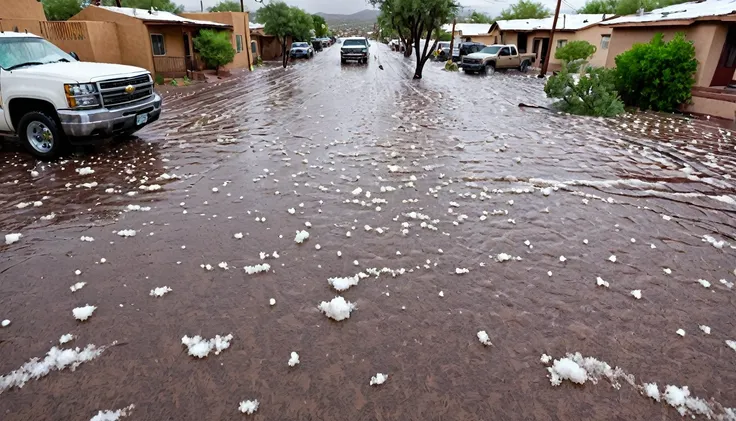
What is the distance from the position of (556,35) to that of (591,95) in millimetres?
21750

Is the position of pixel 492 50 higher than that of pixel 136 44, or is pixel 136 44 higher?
pixel 136 44

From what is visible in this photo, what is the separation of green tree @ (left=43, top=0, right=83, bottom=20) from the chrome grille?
3711 cm

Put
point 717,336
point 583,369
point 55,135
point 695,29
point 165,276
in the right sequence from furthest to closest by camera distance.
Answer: point 695,29 < point 55,135 < point 165,276 < point 717,336 < point 583,369

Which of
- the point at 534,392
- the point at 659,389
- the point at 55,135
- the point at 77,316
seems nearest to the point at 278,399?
the point at 534,392

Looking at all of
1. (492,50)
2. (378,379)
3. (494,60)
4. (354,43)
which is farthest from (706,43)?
(354,43)

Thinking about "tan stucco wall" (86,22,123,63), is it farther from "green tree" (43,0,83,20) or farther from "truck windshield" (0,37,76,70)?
"green tree" (43,0,83,20)

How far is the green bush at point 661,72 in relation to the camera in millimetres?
13078

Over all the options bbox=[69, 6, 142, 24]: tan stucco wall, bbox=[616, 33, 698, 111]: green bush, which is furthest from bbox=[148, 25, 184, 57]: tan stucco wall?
bbox=[616, 33, 698, 111]: green bush

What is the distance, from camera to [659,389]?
2.70m

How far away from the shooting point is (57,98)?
6.54 m

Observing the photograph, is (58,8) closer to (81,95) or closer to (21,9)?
(21,9)

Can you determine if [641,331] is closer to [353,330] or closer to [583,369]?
[583,369]

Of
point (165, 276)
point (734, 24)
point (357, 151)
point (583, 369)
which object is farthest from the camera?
point (734, 24)

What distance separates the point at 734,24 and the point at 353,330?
16931 millimetres
